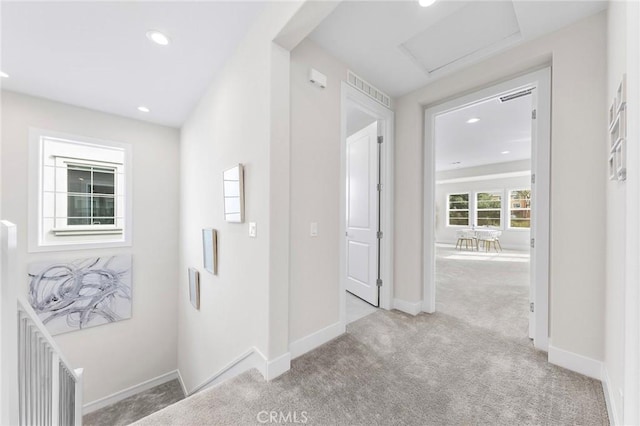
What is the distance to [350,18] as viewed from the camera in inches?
72.8

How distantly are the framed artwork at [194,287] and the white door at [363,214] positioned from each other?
211 cm

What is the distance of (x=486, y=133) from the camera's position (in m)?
4.91

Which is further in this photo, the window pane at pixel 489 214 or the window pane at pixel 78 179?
the window pane at pixel 489 214

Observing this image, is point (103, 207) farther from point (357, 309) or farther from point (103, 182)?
point (357, 309)

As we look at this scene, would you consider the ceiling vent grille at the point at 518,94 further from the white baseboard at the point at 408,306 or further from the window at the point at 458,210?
the window at the point at 458,210

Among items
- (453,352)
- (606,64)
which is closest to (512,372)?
(453,352)

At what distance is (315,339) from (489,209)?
8.91 meters

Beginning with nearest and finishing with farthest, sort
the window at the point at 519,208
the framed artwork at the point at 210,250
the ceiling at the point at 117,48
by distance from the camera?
the ceiling at the point at 117,48 → the framed artwork at the point at 210,250 → the window at the point at 519,208

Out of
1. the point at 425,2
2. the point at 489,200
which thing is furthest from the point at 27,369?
the point at 489,200

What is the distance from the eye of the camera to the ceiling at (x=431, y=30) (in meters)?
1.72

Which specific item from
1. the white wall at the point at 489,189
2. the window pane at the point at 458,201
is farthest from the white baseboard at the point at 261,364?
the window pane at the point at 458,201

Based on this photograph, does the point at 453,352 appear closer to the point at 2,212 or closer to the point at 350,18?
the point at 350,18

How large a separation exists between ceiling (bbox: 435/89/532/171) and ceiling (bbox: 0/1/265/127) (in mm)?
2604

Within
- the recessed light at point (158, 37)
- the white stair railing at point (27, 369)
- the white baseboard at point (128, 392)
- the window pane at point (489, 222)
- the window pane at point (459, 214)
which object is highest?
the recessed light at point (158, 37)
